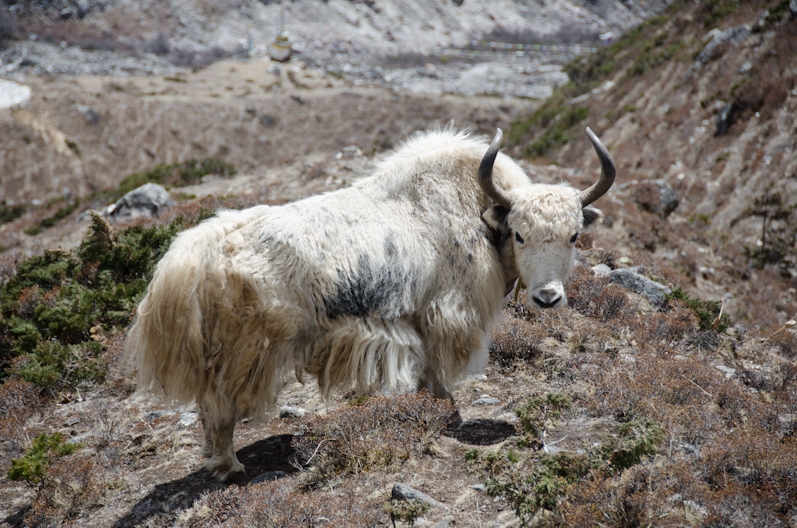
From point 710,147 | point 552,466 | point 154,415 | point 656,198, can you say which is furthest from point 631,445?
point 710,147

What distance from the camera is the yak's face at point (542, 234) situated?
14.5ft

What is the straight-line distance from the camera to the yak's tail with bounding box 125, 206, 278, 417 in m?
4.12

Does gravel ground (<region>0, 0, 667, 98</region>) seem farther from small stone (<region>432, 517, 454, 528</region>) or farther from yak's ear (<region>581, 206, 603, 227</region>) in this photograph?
small stone (<region>432, 517, 454, 528</region>)

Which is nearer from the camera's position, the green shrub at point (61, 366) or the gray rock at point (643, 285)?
the green shrub at point (61, 366)

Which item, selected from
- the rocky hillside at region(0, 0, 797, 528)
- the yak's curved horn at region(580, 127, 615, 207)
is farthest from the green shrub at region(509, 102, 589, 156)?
the yak's curved horn at region(580, 127, 615, 207)

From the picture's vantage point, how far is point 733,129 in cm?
1630

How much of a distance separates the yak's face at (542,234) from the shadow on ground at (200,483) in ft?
7.65

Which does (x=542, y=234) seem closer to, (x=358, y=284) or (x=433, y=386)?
(x=358, y=284)

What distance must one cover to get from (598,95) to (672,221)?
14.1 m

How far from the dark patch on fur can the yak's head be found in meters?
0.91

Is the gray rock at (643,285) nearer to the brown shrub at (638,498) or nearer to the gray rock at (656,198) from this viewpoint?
the brown shrub at (638,498)

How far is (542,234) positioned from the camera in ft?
14.8

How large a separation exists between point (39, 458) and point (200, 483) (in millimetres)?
1315

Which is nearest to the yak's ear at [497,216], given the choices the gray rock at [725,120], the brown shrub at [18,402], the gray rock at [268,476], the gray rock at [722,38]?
the gray rock at [268,476]
